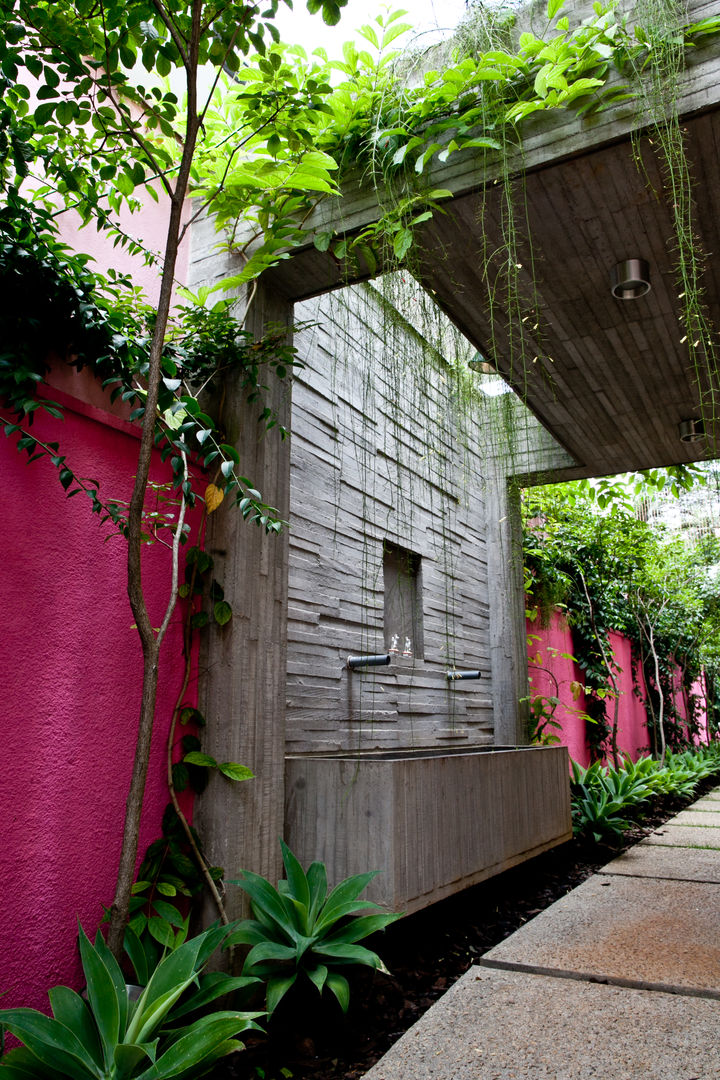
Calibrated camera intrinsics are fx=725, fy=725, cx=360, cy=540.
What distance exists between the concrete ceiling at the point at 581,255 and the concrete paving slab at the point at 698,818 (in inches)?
124

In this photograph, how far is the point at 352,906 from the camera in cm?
207

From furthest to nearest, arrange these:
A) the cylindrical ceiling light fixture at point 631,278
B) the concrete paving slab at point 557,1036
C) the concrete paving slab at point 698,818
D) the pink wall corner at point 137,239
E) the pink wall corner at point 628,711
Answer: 1. the pink wall corner at point 628,711
2. the concrete paving slab at point 698,818
3. the cylindrical ceiling light fixture at point 631,278
4. the pink wall corner at point 137,239
5. the concrete paving slab at point 557,1036

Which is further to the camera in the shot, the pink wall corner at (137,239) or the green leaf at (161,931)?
the pink wall corner at (137,239)

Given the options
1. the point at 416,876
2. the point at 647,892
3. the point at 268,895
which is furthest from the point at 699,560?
the point at 268,895

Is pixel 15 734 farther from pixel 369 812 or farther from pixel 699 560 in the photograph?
pixel 699 560

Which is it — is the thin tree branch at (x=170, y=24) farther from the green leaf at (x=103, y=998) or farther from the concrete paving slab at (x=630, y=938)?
the concrete paving slab at (x=630, y=938)

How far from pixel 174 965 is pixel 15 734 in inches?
26.5

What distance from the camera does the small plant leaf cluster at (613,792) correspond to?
15.3ft

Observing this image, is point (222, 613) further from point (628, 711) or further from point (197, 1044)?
point (628, 711)

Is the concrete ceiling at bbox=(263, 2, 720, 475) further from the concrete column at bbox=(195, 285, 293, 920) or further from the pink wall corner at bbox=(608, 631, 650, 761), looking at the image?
the pink wall corner at bbox=(608, 631, 650, 761)

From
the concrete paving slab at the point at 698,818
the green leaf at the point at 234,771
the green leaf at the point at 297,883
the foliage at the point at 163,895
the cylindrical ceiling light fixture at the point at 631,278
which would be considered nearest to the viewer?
the foliage at the point at 163,895

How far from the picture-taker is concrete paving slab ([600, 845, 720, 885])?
146 inches

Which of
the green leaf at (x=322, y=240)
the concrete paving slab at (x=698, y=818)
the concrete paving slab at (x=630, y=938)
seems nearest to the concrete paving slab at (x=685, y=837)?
the concrete paving slab at (x=698, y=818)

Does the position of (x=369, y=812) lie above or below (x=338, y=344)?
below
